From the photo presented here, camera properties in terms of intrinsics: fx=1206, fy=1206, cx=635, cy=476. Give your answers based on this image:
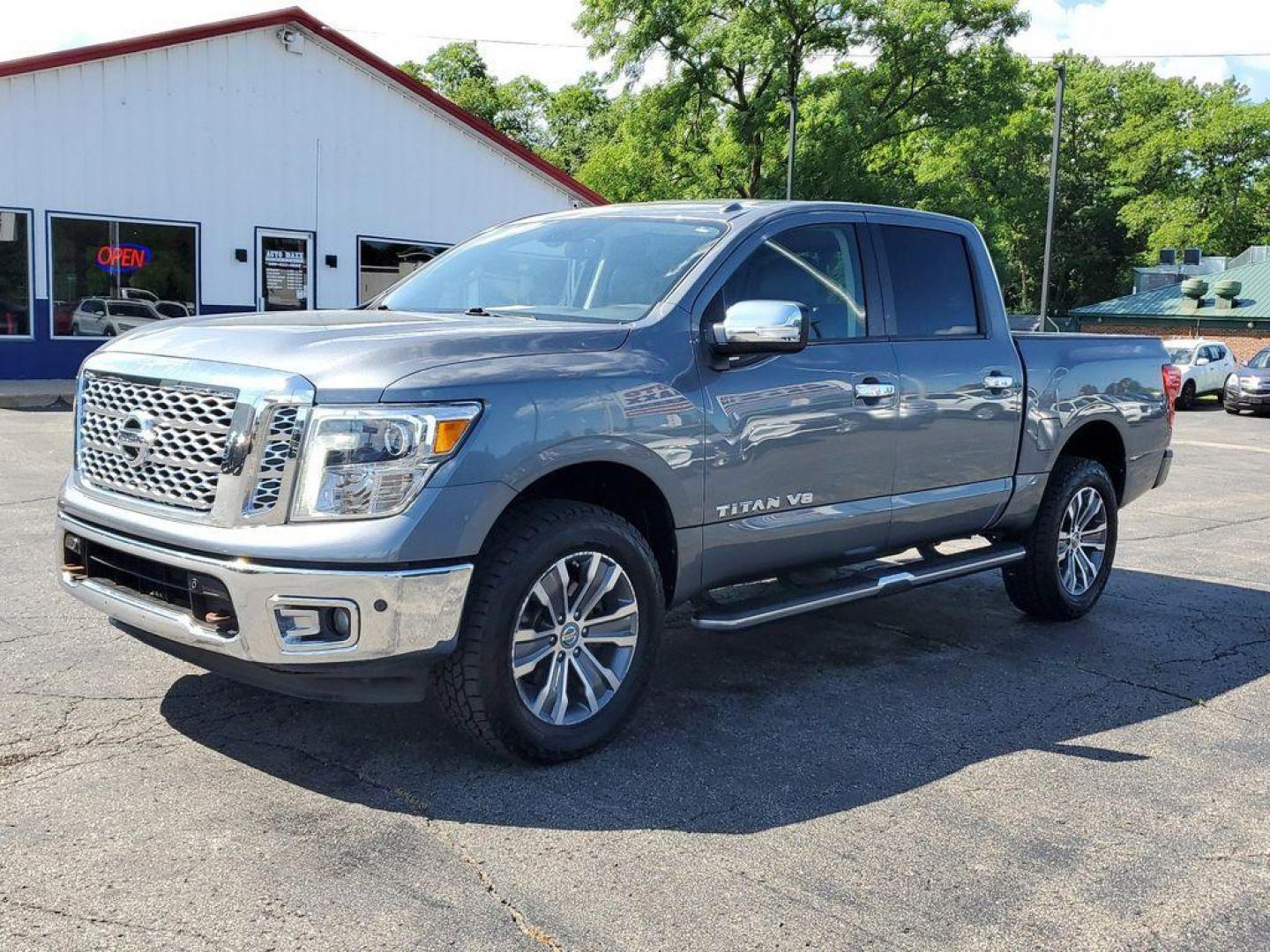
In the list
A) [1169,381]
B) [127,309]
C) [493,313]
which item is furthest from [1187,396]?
[493,313]

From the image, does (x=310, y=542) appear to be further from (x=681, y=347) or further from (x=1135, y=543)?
(x=1135, y=543)

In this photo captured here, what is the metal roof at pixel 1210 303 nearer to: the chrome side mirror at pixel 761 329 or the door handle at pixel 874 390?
the door handle at pixel 874 390

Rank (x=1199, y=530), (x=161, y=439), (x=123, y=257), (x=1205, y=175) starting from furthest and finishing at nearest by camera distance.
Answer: (x=1205, y=175) → (x=123, y=257) → (x=1199, y=530) → (x=161, y=439)

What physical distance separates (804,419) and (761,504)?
393mm

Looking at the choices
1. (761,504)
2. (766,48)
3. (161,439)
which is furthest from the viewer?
(766,48)

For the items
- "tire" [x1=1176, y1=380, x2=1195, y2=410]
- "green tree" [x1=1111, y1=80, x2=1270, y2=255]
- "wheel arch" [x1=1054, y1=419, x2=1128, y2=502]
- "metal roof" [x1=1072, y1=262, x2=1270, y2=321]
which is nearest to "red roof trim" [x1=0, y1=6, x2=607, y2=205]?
"tire" [x1=1176, y1=380, x2=1195, y2=410]

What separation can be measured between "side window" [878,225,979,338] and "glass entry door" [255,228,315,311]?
1611 cm

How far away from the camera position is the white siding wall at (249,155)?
1775 cm

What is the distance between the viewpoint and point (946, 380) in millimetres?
5453

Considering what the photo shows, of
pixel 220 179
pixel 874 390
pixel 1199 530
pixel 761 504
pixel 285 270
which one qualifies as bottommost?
pixel 1199 530

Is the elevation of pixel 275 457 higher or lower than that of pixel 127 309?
lower

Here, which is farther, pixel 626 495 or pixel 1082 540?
pixel 1082 540

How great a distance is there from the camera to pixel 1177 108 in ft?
203

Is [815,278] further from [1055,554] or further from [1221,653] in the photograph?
[1221,653]
